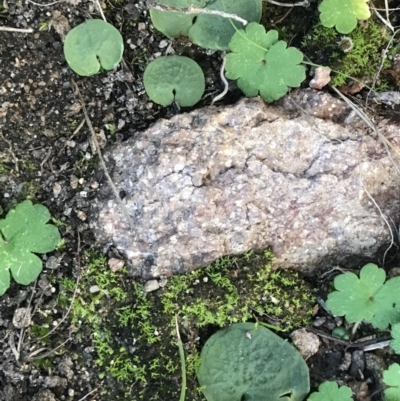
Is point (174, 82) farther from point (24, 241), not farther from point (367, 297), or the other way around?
point (367, 297)

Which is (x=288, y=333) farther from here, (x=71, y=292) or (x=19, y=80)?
(x=19, y=80)

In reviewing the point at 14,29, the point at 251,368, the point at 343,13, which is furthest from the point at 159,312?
the point at 343,13

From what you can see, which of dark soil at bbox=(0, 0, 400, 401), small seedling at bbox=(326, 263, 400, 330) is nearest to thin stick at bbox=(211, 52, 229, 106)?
dark soil at bbox=(0, 0, 400, 401)

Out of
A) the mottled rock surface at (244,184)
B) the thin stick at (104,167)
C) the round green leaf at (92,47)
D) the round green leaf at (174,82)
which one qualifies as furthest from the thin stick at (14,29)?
the mottled rock surface at (244,184)

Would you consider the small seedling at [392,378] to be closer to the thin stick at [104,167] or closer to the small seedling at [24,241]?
the thin stick at [104,167]

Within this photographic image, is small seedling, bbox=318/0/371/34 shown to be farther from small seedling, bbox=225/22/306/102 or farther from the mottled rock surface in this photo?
the mottled rock surface

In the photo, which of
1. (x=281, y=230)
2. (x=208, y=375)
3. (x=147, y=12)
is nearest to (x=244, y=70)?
(x=147, y=12)
